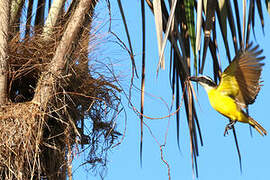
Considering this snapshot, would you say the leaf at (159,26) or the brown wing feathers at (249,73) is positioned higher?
the leaf at (159,26)

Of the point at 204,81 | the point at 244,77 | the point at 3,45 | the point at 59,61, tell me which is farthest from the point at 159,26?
the point at 3,45

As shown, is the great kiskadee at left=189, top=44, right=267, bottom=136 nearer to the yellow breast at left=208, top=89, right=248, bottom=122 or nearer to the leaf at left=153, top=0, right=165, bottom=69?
the yellow breast at left=208, top=89, right=248, bottom=122

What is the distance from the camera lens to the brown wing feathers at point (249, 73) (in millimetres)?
2480

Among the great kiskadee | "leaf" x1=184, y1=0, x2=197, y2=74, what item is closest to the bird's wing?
the great kiskadee

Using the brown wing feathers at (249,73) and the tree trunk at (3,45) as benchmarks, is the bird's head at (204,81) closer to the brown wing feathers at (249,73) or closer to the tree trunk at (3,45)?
the brown wing feathers at (249,73)

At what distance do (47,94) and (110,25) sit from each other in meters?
0.65

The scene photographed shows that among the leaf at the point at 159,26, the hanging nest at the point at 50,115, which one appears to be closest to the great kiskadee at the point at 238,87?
the leaf at the point at 159,26

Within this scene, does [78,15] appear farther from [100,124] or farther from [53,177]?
[53,177]

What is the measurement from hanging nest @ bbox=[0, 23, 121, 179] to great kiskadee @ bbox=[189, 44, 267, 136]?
0.79 m

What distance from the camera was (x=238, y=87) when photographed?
277 centimetres

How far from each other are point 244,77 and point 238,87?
0.15m

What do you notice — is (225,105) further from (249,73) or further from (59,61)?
(59,61)

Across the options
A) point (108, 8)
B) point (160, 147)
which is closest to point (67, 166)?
point (160, 147)

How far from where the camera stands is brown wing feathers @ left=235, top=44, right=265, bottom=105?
8.14 ft
